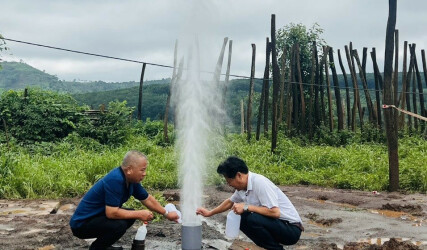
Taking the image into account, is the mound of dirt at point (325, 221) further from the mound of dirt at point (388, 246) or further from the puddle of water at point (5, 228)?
the puddle of water at point (5, 228)

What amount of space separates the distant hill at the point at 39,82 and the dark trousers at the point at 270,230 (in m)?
56.3

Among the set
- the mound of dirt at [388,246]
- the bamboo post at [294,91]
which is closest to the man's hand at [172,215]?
the mound of dirt at [388,246]

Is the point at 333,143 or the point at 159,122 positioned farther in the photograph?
the point at 159,122

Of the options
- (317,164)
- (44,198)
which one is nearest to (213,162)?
(317,164)

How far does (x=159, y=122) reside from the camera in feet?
61.2

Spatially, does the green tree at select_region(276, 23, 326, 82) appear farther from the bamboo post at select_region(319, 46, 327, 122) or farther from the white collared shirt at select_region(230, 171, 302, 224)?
the white collared shirt at select_region(230, 171, 302, 224)

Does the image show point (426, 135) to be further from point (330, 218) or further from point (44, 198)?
point (44, 198)

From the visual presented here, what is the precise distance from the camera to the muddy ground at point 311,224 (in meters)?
6.22

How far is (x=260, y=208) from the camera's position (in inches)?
201

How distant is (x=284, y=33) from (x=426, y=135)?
22.6 ft

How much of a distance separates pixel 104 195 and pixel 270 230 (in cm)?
174

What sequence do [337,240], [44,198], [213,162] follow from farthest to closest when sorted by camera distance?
[213,162], [44,198], [337,240]

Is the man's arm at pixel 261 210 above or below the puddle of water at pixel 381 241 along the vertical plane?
above

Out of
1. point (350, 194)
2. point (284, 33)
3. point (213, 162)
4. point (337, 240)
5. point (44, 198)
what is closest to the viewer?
point (337, 240)
